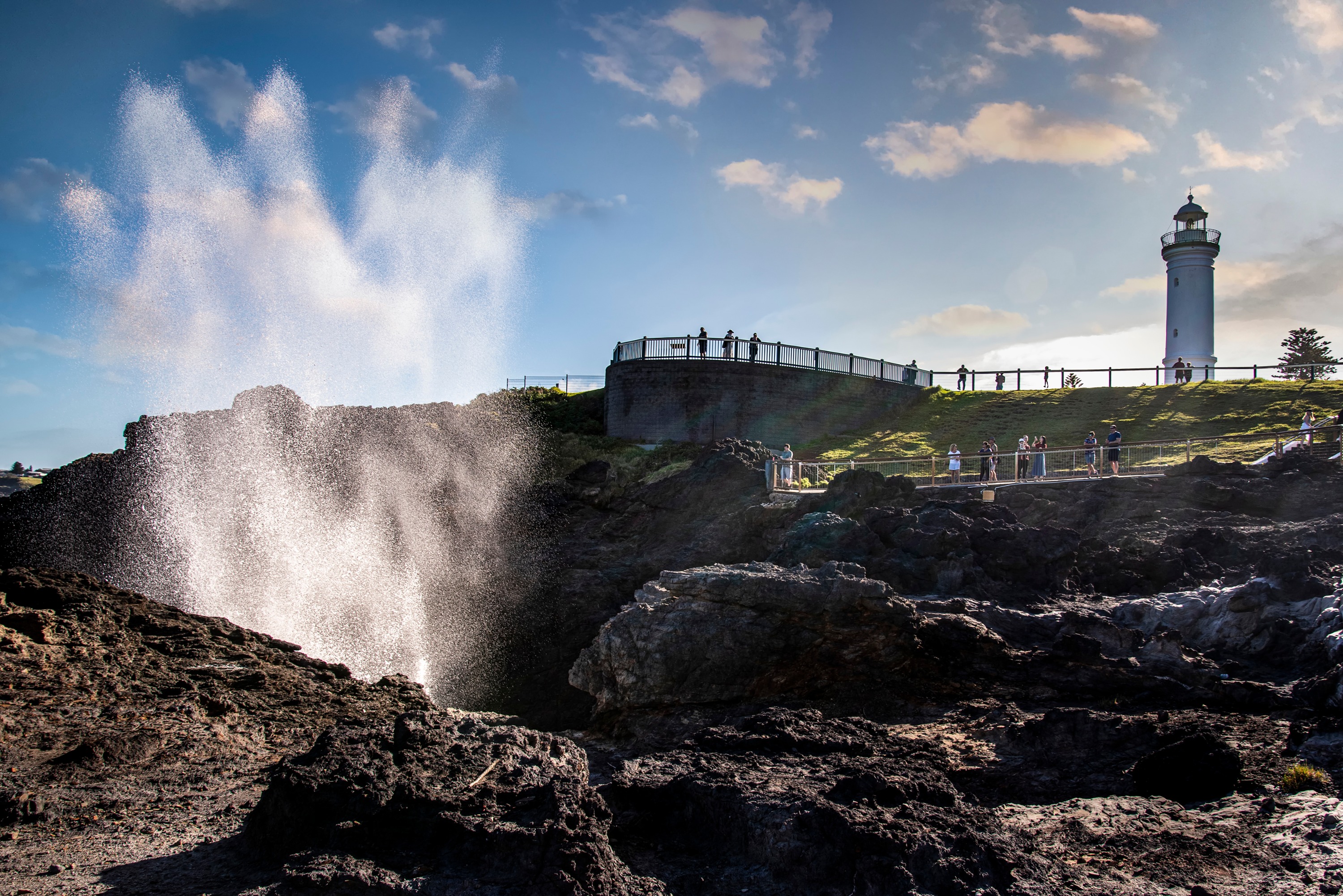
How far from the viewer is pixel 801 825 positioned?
245 inches

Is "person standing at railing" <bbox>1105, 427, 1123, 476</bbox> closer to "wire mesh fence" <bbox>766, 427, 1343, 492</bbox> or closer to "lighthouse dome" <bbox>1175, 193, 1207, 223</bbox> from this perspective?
"wire mesh fence" <bbox>766, 427, 1343, 492</bbox>

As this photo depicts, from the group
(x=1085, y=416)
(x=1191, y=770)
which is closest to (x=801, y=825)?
(x=1191, y=770)

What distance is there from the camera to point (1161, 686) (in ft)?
32.7

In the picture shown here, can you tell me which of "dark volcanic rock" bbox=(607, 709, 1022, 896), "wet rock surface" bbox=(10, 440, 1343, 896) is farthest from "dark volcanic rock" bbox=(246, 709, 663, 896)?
"dark volcanic rock" bbox=(607, 709, 1022, 896)

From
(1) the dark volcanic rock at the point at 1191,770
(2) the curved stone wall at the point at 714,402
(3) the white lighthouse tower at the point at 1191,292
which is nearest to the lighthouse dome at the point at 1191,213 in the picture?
(3) the white lighthouse tower at the point at 1191,292

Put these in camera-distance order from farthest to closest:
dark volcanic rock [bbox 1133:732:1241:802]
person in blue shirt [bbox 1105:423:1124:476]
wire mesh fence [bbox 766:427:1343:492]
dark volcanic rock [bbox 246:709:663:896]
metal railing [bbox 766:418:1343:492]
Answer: person in blue shirt [bbox 1105:423:1124:476], metal railing [bbox 766:418:1343:492], wire mesh fence [bbox 766:427:1343:492], dark volcanic rock [bbox 1133:732:1241:802], dark volcanic rock [bbox 246:709:663:896]

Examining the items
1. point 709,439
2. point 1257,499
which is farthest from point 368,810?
point 709,439

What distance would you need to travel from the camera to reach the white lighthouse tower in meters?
43.8

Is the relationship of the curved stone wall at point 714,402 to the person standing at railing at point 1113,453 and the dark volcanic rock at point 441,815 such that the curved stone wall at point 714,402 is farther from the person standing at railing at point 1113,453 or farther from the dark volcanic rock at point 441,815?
the dark volcanic rock at point 441,815

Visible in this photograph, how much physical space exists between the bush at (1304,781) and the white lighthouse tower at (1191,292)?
42346mm

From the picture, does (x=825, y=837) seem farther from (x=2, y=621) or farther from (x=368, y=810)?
(x=2, y=621)

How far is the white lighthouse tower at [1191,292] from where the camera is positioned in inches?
1722

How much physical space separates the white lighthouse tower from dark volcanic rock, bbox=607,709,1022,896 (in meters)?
44.5

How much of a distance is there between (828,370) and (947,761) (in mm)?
28560
